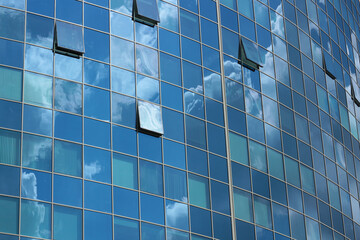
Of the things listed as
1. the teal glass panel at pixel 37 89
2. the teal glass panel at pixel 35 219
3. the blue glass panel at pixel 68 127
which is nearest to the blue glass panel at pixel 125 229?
the teal glass panel at pixel 35 219

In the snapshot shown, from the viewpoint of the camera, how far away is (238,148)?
49.0 meters

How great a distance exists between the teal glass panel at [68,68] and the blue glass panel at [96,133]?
7.37 feet

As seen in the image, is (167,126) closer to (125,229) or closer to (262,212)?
(125,229)

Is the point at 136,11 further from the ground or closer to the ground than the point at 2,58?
further from the ground

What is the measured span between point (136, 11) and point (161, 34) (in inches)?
70.6

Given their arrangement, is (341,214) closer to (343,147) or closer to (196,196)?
(343,147)

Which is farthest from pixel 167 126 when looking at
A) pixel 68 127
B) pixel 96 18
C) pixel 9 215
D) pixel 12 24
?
pixel 9 215

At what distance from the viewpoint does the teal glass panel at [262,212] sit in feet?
160

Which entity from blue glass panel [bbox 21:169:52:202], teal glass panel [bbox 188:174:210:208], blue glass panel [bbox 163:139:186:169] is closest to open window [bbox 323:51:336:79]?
teal glass panel [bbox 188:174:210:208]

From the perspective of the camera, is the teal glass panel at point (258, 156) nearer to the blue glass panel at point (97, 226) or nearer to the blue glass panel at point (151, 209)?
the blue glass panel at point (151, 209)

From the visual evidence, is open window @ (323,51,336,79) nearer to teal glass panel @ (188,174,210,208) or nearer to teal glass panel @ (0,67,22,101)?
teal glass panel @ (188,174,210,208)

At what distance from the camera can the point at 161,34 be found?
48.1m

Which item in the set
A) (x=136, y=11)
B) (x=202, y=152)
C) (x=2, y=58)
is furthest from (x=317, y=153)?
(x=2, y=58)

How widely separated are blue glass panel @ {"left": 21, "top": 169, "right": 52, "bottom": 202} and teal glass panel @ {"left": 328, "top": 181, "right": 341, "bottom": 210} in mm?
20746
